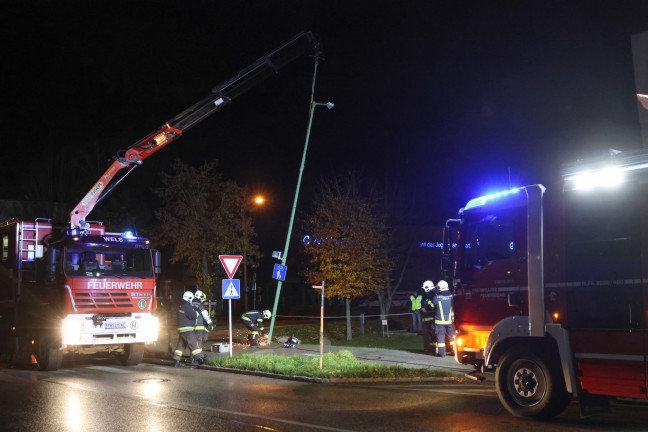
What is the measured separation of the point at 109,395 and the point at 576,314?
24.8ft

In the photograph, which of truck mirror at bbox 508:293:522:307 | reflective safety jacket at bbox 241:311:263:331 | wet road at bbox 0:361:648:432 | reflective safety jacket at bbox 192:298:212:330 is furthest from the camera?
reflective safety jacket at bbox 241:311:263:331

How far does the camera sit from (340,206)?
22984mm

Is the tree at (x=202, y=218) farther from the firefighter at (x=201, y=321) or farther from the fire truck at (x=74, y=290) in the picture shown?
the firefighter at (x=201, y=321)

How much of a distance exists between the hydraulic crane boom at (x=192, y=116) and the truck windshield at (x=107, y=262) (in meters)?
2.06

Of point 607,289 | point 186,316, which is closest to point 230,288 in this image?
point 186,316

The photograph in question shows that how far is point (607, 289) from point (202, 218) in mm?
27123

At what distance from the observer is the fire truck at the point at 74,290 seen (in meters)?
14.0

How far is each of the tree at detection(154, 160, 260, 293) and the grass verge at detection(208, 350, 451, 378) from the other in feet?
59.8

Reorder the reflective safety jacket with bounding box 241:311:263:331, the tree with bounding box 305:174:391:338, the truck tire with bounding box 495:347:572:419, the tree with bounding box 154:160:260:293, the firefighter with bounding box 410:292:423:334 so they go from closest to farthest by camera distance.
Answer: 1. the truck tire with bounding box 495:347:572:419
2. the reflective safety jacket with bounding box 241:311:263:331
3. the firefighter with bounding box 410:292:423:334
4. the tree with bounding box 305:174:391:338
5. the tree with bounding box 154:160:260:293

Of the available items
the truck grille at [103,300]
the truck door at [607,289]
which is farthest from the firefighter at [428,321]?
the truck door at [607,289]

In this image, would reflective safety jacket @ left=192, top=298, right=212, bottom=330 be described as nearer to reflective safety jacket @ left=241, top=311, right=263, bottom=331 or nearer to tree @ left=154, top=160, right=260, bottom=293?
reflective safety jacket @ left=241, top=311, right=263, bottom=331

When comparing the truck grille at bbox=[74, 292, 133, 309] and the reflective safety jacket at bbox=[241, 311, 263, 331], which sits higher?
the truck grille at bbox=[74, 292, 133, 309]

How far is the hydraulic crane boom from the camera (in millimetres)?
16672

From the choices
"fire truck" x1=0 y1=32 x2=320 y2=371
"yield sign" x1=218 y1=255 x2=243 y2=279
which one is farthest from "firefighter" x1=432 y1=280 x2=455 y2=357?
"fire truck" x1=0 y1=32 x2=320 y2=371
